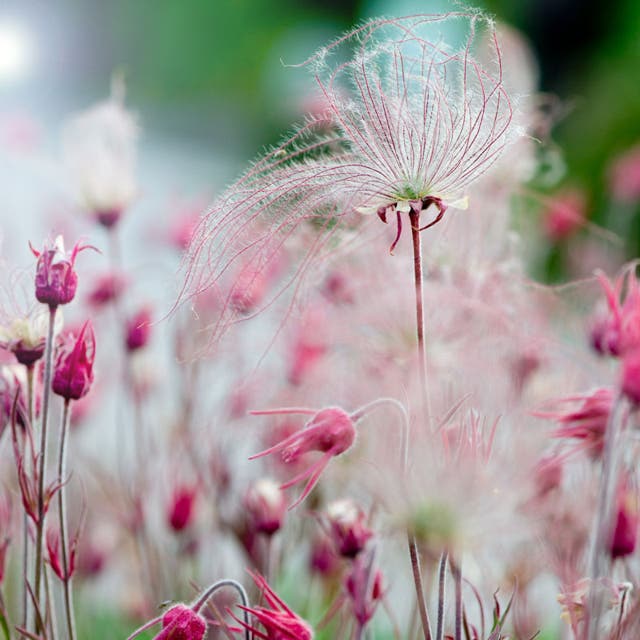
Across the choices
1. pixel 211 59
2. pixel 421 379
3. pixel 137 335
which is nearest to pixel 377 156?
pixel 421 379

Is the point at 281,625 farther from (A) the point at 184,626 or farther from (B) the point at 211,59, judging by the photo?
(B) the point at 211,59

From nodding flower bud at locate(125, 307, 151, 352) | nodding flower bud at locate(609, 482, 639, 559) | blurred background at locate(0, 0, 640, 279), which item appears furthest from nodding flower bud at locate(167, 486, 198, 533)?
blurred background at locate(0, 0, 640, 279)

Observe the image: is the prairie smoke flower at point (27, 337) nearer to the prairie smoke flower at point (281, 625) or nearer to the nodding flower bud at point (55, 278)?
the nodding flower bud at point (55, 278)

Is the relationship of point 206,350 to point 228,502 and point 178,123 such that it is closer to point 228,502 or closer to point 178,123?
point 228,502

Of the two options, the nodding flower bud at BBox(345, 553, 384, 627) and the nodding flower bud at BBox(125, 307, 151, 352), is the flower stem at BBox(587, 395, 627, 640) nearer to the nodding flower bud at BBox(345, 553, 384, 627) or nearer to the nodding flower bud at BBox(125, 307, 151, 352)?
the nodding flower bud at BBox(345, 553, 384, 627)

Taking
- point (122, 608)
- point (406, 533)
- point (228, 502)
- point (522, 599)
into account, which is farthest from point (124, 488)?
point (406, 533)

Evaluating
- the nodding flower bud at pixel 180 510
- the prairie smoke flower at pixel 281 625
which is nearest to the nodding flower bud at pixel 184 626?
the prairie smoke flower at pixel 281 625
